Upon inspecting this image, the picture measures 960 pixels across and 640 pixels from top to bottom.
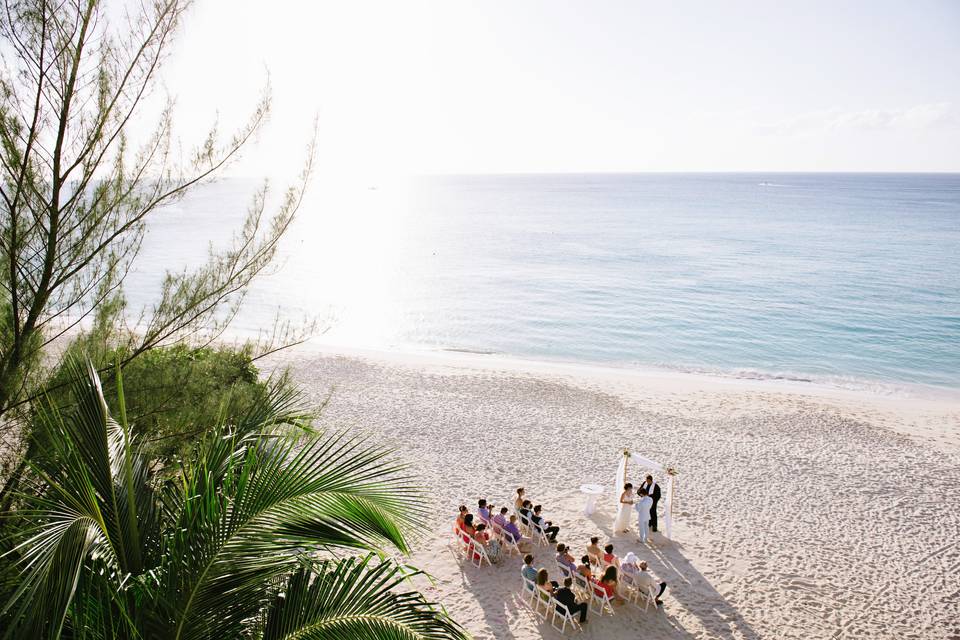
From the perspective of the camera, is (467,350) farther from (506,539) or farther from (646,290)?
(506,539)

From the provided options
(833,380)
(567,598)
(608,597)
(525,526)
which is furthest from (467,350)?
(567,598)

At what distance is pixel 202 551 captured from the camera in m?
3.11

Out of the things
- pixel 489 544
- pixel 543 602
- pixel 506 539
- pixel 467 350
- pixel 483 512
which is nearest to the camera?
pixel 543 602

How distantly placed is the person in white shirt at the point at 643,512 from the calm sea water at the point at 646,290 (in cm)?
602

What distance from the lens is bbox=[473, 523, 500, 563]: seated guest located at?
9297 mm

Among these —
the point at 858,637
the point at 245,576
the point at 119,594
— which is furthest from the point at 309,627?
the point at 858,637

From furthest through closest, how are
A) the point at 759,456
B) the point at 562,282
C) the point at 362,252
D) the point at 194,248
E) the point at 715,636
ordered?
the point at 362,252, the point at 194,248, the point at 562,282, the point at 759,456, the point at 715,636

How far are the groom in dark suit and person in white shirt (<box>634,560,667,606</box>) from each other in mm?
1995

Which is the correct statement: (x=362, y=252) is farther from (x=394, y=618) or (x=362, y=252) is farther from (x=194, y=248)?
(x=394, y=618)

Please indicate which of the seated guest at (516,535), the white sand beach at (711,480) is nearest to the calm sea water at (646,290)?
the white sand beach at (711,480)

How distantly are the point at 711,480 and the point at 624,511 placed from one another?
369 cm

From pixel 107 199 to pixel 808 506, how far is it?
13.0m

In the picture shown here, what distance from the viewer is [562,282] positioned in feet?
136

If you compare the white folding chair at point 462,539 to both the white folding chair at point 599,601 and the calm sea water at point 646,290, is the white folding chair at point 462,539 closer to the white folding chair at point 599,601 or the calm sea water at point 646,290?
the white folding chair at point 599,601
